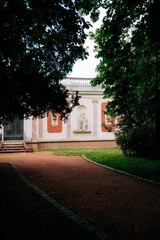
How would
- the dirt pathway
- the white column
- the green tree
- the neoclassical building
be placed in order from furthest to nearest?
the white column → the neoclassical building → the green tree → the dirt pathway

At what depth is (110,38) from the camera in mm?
10062

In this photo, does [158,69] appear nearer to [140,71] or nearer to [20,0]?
[140,71]

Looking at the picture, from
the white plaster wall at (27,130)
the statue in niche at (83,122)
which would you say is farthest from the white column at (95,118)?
the white plaster wall at (27,130)

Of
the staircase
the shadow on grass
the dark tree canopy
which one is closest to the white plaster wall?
the staircase

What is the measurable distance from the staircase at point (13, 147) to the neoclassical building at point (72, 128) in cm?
76

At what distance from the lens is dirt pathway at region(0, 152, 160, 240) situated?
528 centimetres

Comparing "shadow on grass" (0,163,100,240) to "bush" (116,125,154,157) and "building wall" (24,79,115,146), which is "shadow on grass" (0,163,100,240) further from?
"building wall" (24,79,115,146)

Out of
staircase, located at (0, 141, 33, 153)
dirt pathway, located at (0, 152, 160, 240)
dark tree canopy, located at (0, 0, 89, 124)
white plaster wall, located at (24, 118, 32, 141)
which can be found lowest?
dirt pathway, located at (0, 152, 160, 240)

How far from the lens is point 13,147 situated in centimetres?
2512

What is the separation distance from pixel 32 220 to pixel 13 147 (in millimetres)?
20441

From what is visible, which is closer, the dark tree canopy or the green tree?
the dark tree canopy

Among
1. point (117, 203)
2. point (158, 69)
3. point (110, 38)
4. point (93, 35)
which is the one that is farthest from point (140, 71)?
point (117, 203)

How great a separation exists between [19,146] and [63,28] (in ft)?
65.4

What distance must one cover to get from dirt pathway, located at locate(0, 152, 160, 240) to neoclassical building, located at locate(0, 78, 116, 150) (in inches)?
601
